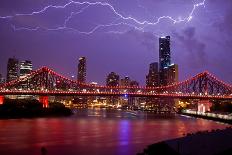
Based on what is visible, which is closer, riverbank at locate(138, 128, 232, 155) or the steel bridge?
riverbank at locate(138, 128, 232, 155)

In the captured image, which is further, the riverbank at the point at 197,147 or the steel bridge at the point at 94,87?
the steel bridge at the point at 94,87

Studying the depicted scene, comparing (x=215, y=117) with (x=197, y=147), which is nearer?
(x=197, y=147)

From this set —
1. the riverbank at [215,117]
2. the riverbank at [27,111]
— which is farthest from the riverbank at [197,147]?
the riverbank at [27,111]

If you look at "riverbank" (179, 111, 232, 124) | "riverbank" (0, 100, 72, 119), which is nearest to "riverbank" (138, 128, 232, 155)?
"riverbank" (179, 111, 232, 124)

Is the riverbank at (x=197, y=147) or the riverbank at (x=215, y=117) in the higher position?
the riverbank at (x=215, y=117)

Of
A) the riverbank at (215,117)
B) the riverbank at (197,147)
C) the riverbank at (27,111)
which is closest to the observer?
the riverbank at (197,147)

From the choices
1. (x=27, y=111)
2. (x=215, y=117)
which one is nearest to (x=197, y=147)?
(x=215, y=117)

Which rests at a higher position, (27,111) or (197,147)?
(27,111)

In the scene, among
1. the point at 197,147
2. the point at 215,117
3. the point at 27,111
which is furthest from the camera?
the point at 27,111

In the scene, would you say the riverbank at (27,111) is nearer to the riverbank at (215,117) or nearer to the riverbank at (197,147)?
the riverbank at (215,117)

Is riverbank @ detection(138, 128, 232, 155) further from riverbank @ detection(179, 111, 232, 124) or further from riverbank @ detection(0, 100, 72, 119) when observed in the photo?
riverbank @ detection(0, 100, 72, 119)

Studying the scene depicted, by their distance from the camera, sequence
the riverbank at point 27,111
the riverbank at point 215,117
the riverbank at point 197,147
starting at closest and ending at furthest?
the riverbank at point 197,147 → the riverbank at point 215,117 → the riverbank at point 27,111

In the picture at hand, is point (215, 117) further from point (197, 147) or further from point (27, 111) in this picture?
point (197, 147)
